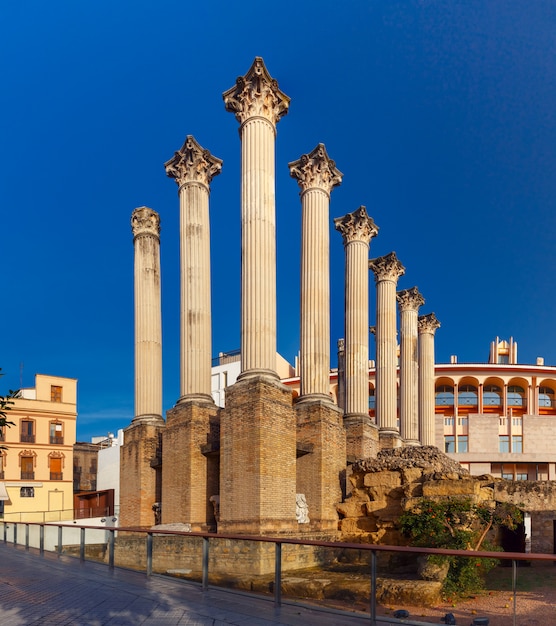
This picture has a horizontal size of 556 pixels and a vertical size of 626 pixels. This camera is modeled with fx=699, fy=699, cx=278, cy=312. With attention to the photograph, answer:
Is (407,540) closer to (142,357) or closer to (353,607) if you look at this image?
(353,607)

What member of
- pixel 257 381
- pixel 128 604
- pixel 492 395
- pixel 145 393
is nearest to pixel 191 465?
pixel 257 381

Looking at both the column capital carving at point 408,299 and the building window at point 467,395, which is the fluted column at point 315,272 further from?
the building window at point 467,395

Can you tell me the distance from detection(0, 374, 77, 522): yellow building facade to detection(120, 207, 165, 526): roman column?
28.8 metres

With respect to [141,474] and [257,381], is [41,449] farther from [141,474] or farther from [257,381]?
[257,381]

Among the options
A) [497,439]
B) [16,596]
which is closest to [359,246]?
[16,596]

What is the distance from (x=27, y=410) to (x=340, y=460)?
3882 cm

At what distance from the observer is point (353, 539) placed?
76.8 feet

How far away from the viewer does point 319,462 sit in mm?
23625

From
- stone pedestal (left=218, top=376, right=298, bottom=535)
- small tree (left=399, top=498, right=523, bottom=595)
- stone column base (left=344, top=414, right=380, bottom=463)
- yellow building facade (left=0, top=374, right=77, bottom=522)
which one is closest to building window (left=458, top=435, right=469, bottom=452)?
stone column base (left=344, top=414, right=380, bottom=463)

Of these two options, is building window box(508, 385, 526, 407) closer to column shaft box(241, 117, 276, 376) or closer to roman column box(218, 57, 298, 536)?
roman column box(218, 57, 298, 536)

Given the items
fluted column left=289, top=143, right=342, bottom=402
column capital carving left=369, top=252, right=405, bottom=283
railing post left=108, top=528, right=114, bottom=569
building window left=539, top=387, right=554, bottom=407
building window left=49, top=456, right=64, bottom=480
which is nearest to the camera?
railing post left=108, top=528, right=114, bottom=569

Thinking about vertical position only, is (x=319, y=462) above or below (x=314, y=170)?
below

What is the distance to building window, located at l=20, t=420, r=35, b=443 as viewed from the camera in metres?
56.5

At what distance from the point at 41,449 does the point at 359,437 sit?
3711 cm
